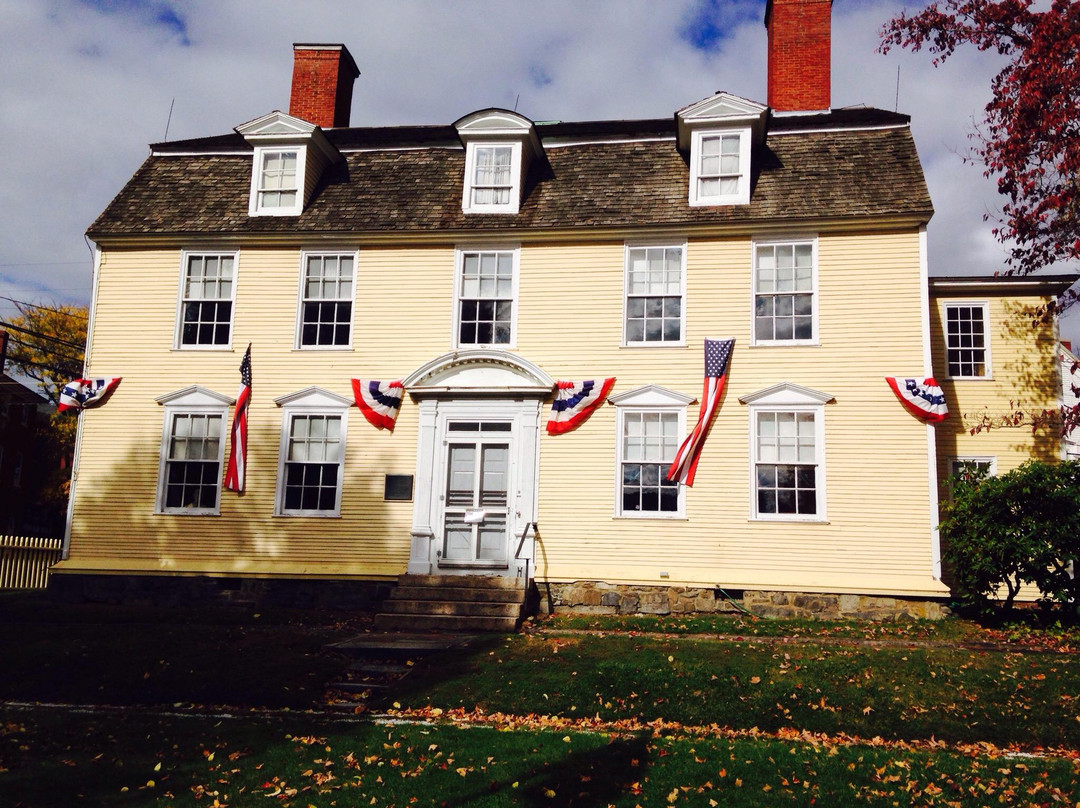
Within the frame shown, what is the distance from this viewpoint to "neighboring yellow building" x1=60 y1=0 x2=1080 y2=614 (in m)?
14.4

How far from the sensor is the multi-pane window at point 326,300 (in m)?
16.1

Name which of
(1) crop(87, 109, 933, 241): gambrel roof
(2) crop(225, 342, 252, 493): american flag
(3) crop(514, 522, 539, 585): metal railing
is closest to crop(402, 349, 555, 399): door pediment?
(3) crop(514, 522, 539, 585): metal railing

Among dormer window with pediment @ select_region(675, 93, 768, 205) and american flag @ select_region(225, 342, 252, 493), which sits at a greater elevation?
dormer window with pediment @ select_region(675, 93, 768, 205)

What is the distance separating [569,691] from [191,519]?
8785 millimetres

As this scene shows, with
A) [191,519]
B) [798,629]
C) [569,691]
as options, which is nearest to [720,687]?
[569,691]

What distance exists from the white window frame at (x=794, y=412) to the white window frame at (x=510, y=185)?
5332mm

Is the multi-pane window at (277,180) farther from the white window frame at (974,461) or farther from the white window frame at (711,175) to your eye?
the white window frame at (974,461)

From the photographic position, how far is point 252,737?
877cm

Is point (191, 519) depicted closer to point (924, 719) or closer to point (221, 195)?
point (221, 195)

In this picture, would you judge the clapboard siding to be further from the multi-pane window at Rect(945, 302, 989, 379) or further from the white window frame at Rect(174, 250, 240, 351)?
the white window frame at Rect(174, 250, 240, 351)

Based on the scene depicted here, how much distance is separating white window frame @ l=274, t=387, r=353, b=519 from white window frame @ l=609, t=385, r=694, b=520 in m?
4.69

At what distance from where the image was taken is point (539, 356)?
50.4 ft

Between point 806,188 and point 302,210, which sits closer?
point 806,188

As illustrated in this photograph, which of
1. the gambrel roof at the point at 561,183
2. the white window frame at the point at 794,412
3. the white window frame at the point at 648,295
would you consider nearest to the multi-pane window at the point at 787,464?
the white window frame at the point at 794,412
